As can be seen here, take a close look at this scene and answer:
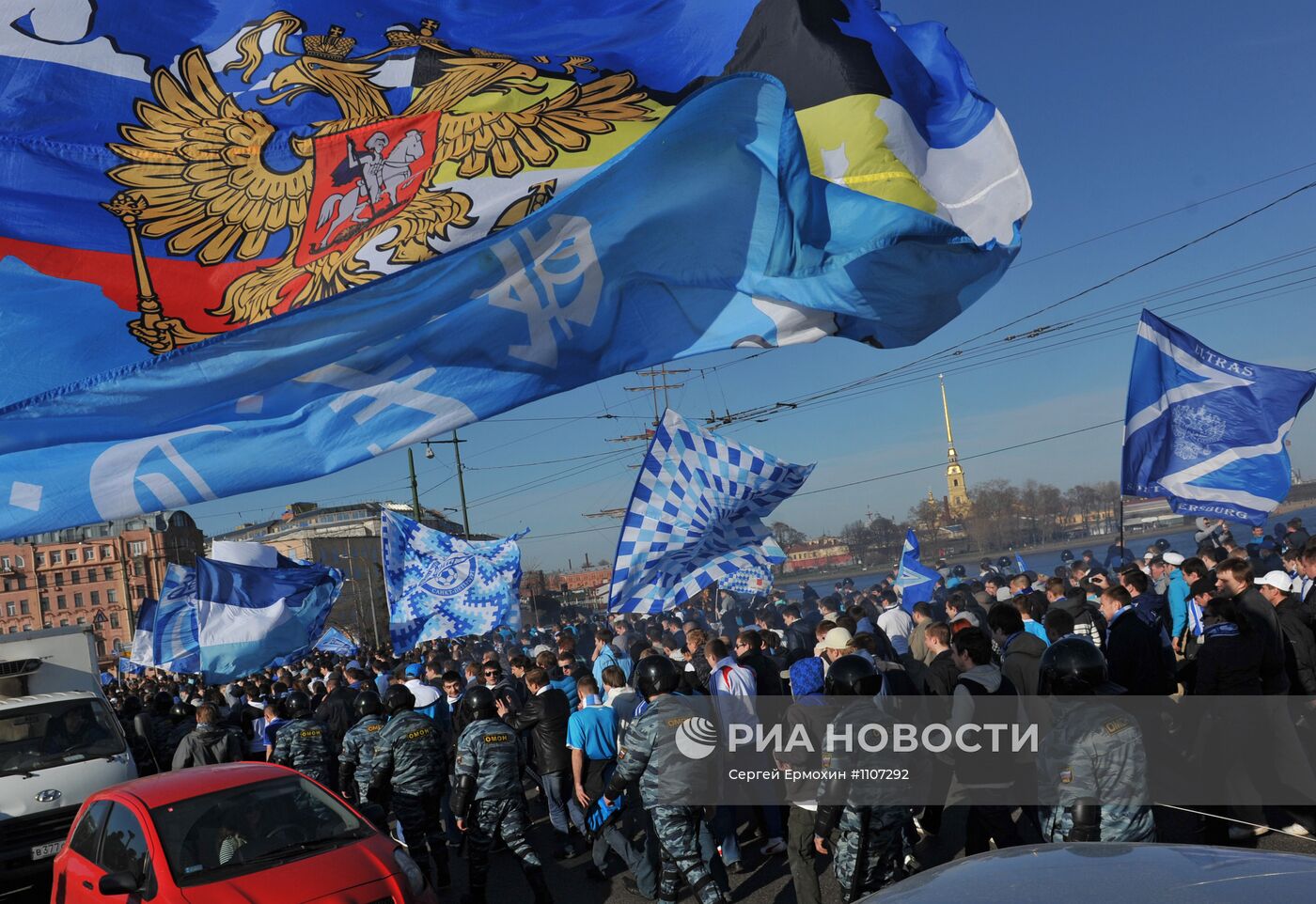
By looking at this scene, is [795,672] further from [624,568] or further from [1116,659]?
[624,568]

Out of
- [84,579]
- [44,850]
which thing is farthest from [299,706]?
[84,579]

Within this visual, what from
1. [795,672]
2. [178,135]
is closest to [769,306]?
[795,672]

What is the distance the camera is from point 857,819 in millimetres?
5719

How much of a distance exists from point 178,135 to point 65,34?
0.61 metres

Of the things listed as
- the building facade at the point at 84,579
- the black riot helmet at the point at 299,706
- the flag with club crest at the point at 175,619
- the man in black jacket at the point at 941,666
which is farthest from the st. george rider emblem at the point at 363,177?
the building facade at the point at 84,579

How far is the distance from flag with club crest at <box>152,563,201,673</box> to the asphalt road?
11864 millimetres

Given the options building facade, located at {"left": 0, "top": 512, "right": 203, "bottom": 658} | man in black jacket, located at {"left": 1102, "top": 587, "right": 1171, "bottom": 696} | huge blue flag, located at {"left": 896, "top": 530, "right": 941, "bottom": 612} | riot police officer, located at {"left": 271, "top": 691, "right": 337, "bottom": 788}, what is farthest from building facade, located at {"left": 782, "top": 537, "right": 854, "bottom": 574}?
man in black jacket, located at {"left": 1102, "top": 587, "right": 1171, "bottom": 696}

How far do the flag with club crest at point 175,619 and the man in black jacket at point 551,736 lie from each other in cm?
1434

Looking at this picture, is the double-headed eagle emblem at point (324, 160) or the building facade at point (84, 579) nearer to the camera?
the double-headed eagle emblem at point (324, 160)

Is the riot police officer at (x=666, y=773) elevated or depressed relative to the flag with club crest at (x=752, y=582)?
depressed

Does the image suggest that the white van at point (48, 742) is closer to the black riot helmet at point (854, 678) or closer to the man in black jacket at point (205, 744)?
the man in black jacket at point (205, 744)

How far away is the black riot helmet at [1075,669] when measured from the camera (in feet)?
16.5

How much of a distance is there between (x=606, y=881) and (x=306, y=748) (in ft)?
11.5

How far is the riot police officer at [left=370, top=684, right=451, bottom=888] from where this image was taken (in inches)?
331
